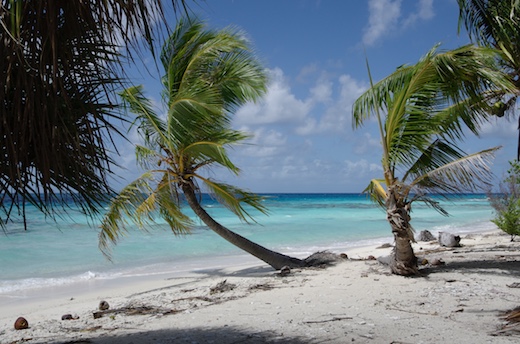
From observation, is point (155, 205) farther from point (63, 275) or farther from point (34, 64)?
point (34, 64)

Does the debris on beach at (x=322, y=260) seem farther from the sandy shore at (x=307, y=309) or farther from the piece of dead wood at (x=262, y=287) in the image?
the piece of dead wood at (x=262, y=287)

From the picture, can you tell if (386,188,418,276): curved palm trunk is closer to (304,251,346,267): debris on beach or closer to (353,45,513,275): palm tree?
(353,45,513,275): palm tree

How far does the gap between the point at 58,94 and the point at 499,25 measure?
17.0 feet

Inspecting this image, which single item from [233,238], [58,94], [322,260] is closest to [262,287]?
[233,238]

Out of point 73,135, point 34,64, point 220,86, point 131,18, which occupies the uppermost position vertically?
point 220,86

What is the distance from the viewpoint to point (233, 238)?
8406 mm

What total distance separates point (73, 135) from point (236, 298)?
3840mm

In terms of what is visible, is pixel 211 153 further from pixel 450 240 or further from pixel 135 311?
pixel 450 240

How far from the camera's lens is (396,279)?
6.19 m

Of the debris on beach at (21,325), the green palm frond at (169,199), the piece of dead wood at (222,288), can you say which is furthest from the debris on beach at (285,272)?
the debris on beach at (21,325)

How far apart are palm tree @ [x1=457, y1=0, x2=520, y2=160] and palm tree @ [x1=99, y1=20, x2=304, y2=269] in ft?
12.0

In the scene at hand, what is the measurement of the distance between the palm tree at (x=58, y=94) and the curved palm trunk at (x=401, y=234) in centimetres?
448

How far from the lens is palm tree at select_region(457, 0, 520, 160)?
5.59 m

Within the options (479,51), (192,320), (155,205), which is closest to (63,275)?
(155,205)
